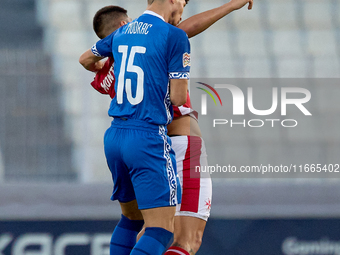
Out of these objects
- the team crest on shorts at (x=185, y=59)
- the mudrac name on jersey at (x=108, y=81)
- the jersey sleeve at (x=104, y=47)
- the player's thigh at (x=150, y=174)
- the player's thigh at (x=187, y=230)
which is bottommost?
the player's thigh at (x=187, y=230)

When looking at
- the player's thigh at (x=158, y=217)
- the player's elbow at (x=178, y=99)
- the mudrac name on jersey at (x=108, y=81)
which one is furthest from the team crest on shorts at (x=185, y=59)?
the player's thigh at (x=158, y=217)

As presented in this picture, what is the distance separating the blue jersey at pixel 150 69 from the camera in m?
1.72

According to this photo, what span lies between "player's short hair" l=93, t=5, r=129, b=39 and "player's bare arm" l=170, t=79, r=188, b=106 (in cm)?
52

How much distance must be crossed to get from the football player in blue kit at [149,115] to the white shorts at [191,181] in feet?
0.99

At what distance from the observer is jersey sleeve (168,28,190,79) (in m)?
1.72

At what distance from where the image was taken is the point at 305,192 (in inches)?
130

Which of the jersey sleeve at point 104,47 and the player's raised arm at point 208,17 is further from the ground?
the player's raised arm at point 208,17

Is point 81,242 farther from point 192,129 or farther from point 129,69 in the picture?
point 129,69

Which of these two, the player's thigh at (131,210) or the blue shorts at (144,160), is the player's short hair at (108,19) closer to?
the blue shorts at (144,160)

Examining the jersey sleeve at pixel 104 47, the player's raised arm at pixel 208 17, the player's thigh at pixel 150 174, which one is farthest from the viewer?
the player's raised arm at pixel 208 17

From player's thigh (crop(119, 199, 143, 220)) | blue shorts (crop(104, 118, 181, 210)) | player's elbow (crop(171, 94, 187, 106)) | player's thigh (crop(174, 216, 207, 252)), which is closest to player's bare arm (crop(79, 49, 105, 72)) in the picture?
blue shorts (crop(104, 118, 181, 210))

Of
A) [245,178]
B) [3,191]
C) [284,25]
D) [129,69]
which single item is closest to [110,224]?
[3,191]

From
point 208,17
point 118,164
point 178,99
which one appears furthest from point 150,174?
point 208,17

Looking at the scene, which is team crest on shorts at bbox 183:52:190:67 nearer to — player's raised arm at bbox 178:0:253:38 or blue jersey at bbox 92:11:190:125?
blue jersey at bbox 92:11:190:125
